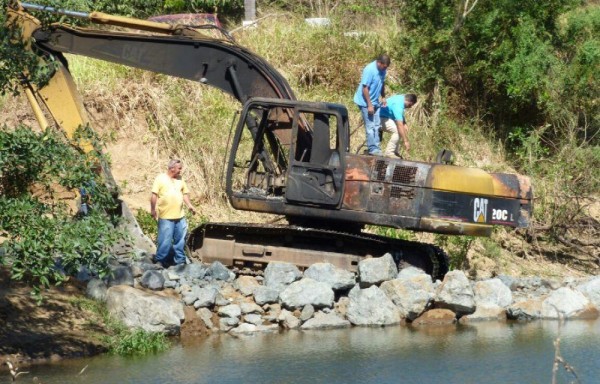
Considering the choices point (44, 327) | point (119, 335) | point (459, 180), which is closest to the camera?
point (44, 327)

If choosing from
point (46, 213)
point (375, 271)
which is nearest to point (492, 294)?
point (375, 271)

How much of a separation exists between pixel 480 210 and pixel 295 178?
243 cm

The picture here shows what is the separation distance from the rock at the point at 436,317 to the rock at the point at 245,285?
2041 mm

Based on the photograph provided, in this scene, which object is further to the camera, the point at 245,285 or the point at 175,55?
the point at 175,55

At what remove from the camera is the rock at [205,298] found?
1397cm

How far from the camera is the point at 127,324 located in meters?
Result: 13.2

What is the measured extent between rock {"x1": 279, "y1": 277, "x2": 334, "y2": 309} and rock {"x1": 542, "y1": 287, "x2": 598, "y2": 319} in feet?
9.74

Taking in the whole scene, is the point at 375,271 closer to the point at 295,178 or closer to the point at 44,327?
the point at 295,178

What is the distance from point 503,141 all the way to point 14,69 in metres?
13.1

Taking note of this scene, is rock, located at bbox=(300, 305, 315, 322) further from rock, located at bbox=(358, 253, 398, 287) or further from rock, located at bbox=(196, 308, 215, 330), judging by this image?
rock, located at bbox=(196, 308, 215, 330)

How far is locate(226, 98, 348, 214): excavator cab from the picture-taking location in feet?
50.1

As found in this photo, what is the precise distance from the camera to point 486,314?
15.1 m

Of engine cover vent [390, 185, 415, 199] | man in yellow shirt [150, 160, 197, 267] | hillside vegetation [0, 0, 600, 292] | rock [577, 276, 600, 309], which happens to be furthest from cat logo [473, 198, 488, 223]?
man in yellow shirt [150, 160, 197, 267]

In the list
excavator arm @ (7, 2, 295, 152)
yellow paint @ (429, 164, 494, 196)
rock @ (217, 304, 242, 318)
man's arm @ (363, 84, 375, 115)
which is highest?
excavator arm @ (7, 2, 295, 152)
